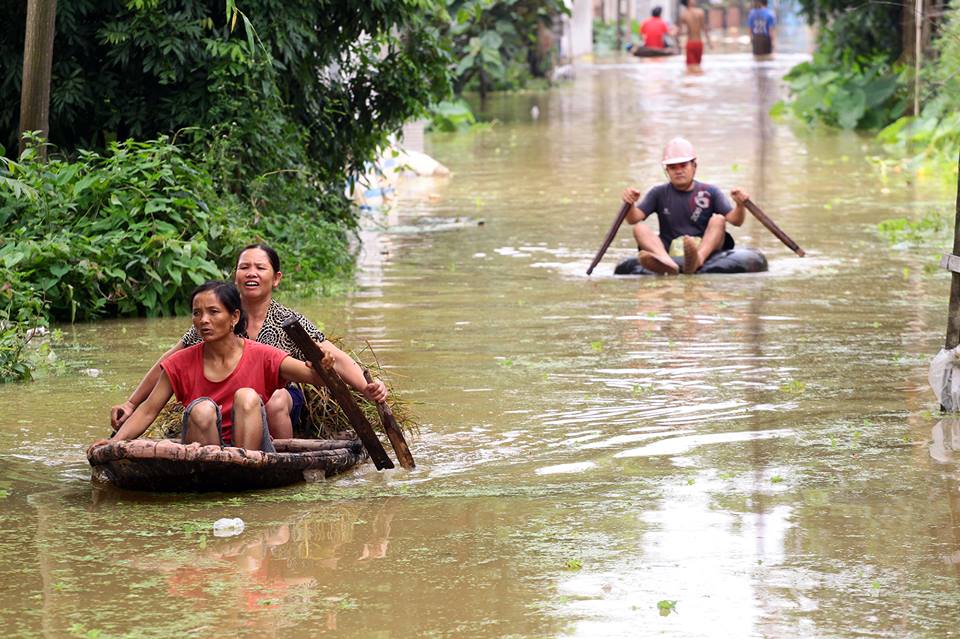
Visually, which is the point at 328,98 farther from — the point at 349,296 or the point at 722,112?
the point at 722,112

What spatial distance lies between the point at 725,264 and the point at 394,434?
24.3ft

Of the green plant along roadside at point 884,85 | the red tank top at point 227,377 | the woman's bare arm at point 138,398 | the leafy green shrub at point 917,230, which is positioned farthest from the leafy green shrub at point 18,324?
the green plant along roadside at point 884,85

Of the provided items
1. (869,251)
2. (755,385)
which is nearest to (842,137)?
(869,251)

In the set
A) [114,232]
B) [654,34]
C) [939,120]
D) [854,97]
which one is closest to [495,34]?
[854,97]

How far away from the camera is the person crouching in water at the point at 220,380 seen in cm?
744

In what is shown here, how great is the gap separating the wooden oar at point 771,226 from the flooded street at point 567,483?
138mm

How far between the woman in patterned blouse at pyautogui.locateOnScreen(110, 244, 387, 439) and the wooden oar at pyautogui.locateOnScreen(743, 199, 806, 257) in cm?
692

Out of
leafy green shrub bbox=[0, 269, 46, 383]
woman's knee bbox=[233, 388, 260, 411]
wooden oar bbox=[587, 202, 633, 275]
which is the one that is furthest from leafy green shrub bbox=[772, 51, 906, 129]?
woman's knee bbox=[233, 388, 260, 411]

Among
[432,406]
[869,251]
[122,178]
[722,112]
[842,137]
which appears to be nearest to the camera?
[432,406]

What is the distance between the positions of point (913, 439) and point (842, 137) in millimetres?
20911

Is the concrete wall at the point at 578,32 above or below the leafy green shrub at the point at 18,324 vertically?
above

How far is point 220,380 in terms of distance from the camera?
25.1 feet

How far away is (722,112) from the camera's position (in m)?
33.6

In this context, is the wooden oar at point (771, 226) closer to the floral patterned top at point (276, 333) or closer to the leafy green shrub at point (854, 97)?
the floral patterned top at point (276, 333)
